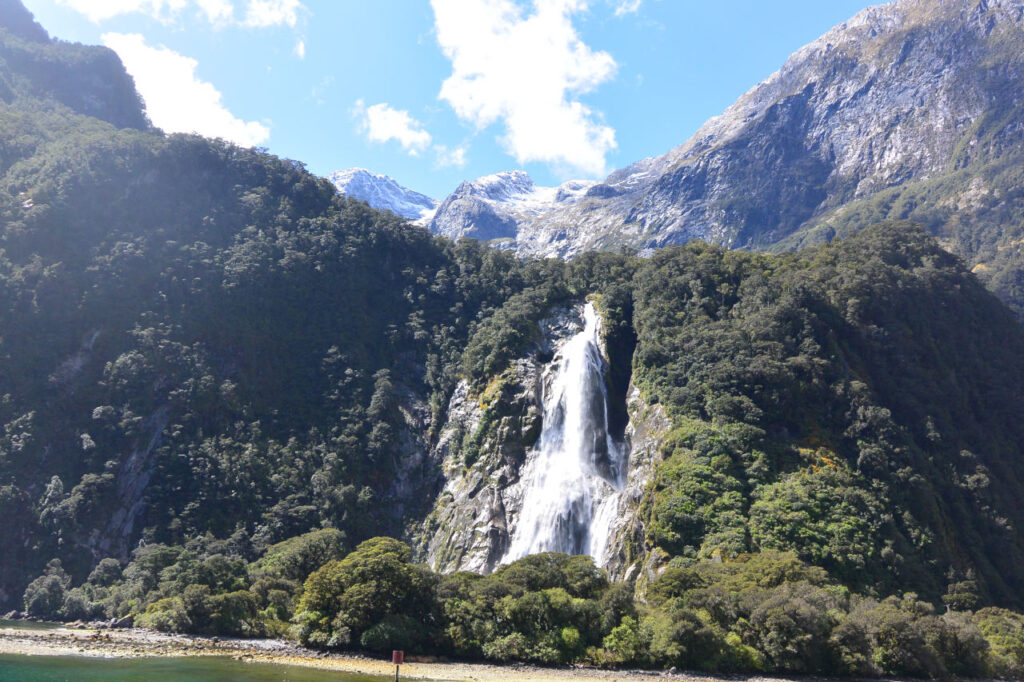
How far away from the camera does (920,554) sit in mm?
39281

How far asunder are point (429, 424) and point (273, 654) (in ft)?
107

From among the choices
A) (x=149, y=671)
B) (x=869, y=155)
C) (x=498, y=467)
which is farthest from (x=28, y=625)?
(x=869, y=155)

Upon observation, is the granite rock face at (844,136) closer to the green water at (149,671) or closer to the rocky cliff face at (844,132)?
the rocky cliff face at (844,132)

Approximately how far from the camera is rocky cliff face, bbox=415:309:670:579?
46581mm

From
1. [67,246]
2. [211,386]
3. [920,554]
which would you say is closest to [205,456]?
[211,386]

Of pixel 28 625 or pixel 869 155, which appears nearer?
pixel 28 625

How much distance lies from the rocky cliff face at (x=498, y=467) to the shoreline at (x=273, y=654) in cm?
1413

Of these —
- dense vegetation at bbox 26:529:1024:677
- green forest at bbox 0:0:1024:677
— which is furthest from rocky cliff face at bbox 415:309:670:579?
dense vegetation at bbox 26:529:1024:677

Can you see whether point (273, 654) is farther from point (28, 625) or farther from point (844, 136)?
point (844, 136)

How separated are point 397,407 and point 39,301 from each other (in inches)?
1290

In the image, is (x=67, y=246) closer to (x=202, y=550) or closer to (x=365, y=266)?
(x=365, y=266)

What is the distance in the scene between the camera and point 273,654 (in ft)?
101

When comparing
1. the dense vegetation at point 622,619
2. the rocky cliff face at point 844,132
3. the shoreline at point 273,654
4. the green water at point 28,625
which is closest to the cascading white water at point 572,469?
the dense vegetation at point 622,619

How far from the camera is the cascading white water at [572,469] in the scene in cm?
4719
